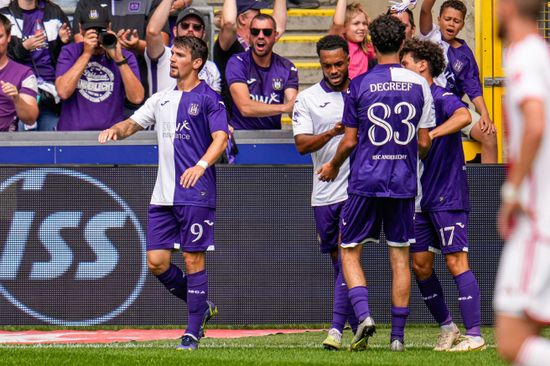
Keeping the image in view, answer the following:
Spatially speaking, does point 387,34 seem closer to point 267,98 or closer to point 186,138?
point 186,138

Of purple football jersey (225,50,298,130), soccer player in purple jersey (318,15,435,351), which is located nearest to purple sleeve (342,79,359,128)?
soccer player in purple jersey (318,15,435,351)

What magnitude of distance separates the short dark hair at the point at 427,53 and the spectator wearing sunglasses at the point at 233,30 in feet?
10.8

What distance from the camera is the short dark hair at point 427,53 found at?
9805 mm

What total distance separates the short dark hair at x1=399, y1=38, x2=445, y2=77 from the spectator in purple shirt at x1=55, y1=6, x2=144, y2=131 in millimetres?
3689

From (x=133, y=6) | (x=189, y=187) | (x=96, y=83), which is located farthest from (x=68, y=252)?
(x=133, y=6)

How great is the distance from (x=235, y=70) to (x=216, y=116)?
2.92 metres

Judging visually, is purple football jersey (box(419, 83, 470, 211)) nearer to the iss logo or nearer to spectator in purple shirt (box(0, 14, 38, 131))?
the iss logo

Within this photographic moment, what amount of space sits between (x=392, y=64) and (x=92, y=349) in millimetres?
3227

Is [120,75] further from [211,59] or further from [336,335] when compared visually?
[336,335]

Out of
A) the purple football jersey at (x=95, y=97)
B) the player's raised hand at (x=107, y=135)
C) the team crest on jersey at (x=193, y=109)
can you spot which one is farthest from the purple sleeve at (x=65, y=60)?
the team crest on jersey at (x=193, y=109)

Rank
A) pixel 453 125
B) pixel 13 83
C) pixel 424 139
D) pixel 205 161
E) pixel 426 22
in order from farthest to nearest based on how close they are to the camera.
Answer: pixel 426 22 < pixel 13 83 < pixel 453 125 < pixel 205 161 < pixel 424 139

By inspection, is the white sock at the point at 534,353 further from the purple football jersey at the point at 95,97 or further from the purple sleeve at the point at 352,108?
the purple football jersey at the point at 95,97

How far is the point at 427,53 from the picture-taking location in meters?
9.81

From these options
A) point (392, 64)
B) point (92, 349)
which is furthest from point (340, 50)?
point (92, 349)
